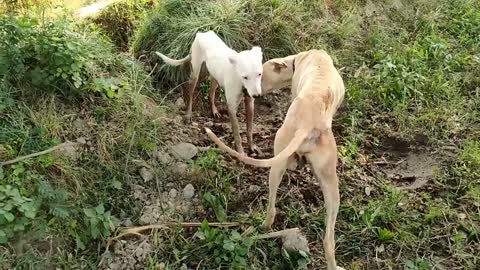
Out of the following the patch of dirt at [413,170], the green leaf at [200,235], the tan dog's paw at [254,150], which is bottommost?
the patch of dirt at [413,170]

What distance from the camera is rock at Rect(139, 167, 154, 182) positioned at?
403 cm

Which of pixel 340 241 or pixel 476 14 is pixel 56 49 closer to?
pixel 340 241

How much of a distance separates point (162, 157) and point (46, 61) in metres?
1.01

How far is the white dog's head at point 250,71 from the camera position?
403 cm

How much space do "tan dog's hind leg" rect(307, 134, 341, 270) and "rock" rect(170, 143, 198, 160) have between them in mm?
1100

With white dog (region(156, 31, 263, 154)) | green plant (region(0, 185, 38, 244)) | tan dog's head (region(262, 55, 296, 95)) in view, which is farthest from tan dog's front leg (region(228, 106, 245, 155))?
green plant (region(0, 185, 38, 244))

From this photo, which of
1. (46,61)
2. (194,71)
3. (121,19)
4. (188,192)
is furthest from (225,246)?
(121,19)

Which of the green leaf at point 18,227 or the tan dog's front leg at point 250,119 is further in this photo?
the tan dog's front leg at point 250,119

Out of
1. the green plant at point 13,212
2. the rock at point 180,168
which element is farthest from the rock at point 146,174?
the green plant at point 13,212

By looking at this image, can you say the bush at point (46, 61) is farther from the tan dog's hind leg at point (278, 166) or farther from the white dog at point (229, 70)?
the tan dog's hind leg at point (278, 166)

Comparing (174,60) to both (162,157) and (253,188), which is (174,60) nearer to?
(162,157)

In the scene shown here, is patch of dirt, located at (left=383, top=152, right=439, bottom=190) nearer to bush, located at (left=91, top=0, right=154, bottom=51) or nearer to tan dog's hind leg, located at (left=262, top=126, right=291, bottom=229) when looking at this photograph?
tan dog's hind leg, located at (left=262, top=126, right=291, bottom=229)

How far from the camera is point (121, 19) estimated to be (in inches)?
215

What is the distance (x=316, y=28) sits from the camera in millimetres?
5500
